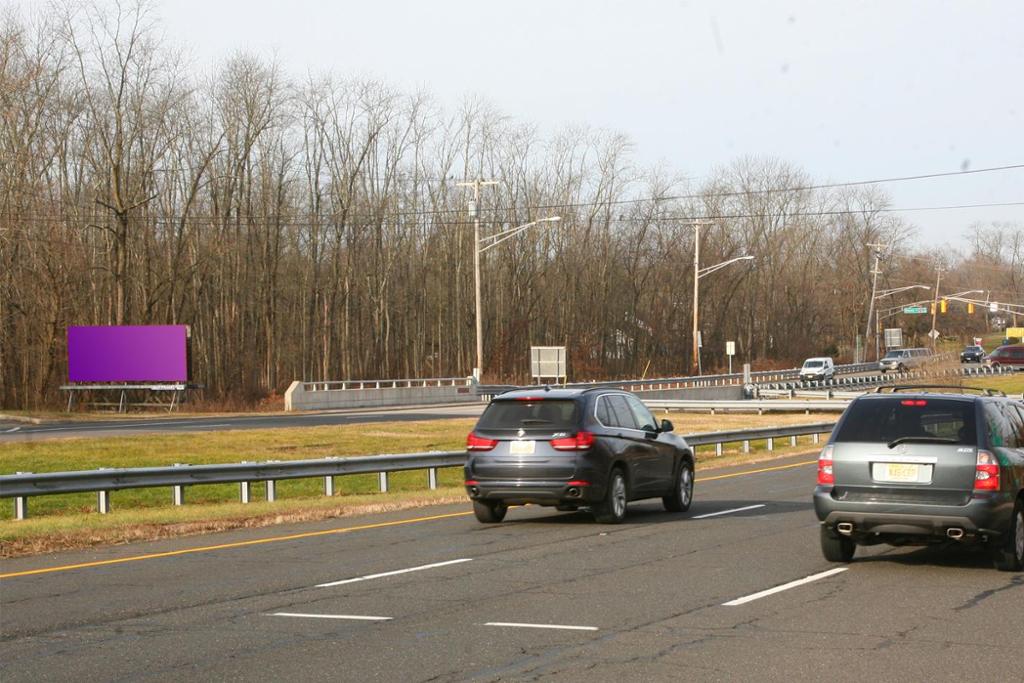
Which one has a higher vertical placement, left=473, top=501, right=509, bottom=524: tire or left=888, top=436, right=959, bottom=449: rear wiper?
left=888, top=436, right=959, bottom=449: rear wiper

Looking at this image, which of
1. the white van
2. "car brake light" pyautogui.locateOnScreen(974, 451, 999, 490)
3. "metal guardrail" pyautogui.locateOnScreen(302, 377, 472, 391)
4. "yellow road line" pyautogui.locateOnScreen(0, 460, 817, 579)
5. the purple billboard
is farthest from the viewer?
the white van

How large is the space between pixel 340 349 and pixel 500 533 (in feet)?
232

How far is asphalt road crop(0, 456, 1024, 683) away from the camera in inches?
317

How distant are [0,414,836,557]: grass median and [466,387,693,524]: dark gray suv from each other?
3.19 meters

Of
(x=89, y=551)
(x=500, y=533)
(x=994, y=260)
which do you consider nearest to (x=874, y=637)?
(x=500, y=533)

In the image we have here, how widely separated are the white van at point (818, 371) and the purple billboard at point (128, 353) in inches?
1680

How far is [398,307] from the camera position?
87625mm

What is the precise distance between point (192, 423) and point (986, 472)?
118 ft

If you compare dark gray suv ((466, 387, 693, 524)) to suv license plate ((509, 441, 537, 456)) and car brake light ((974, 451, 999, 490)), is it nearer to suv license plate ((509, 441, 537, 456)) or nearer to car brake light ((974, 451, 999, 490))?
suv license plate ((509, 441, 537, 456))

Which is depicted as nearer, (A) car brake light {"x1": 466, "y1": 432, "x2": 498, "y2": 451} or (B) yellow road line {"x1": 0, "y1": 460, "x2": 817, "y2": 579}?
(B) yellow road line {"x1": 0, "y1": 460, "x2": 817, "y2": 579}

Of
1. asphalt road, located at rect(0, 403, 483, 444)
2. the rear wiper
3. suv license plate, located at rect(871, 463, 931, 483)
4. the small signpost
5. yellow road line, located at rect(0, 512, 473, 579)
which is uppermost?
the small signpost

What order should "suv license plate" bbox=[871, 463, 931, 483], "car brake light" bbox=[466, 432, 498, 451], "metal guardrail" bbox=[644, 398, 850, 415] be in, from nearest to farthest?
"suv license plate" bbox=[871, 463, 931, 483] → "car brake light" bbox=[466, 432, 498, 451] → "metal guardrail" bbox=[644, 398, 850, 415]

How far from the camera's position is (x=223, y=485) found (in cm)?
2753

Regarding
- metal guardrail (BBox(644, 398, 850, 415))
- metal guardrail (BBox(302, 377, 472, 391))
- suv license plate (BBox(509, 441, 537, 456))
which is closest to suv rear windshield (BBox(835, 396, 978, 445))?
suv license plate (BBox(509, 441, 537, 456))
